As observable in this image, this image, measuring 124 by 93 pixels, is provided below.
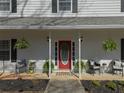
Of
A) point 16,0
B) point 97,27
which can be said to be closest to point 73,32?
point 97,27

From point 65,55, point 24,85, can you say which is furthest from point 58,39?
point 24,85

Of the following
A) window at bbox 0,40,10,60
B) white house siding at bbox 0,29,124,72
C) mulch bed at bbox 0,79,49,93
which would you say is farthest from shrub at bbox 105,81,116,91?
window at bbox 0,40,10,60

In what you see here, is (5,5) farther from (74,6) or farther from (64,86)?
(64,86)

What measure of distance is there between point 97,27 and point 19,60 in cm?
589

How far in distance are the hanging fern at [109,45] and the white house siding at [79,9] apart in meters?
2.76

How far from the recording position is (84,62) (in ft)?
75.3

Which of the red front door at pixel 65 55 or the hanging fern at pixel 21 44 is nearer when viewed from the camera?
the hanging fern at pixel 21 44

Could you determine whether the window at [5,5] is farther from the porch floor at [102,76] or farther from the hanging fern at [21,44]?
the porch floor at [102,76]

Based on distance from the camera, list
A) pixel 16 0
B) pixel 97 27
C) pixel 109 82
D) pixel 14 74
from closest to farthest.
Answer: pixel 109 82, pixel 97 27, pixel 14 74, pixel 16 0

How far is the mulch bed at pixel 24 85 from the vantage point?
17.2 meters

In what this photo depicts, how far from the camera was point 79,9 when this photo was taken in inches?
923

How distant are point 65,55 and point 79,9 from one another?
126 inches

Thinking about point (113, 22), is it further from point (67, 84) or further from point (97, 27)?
point (67, 84)

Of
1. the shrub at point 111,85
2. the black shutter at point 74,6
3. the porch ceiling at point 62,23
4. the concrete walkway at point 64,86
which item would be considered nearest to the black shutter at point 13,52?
the porch ceiling at point 62,23
